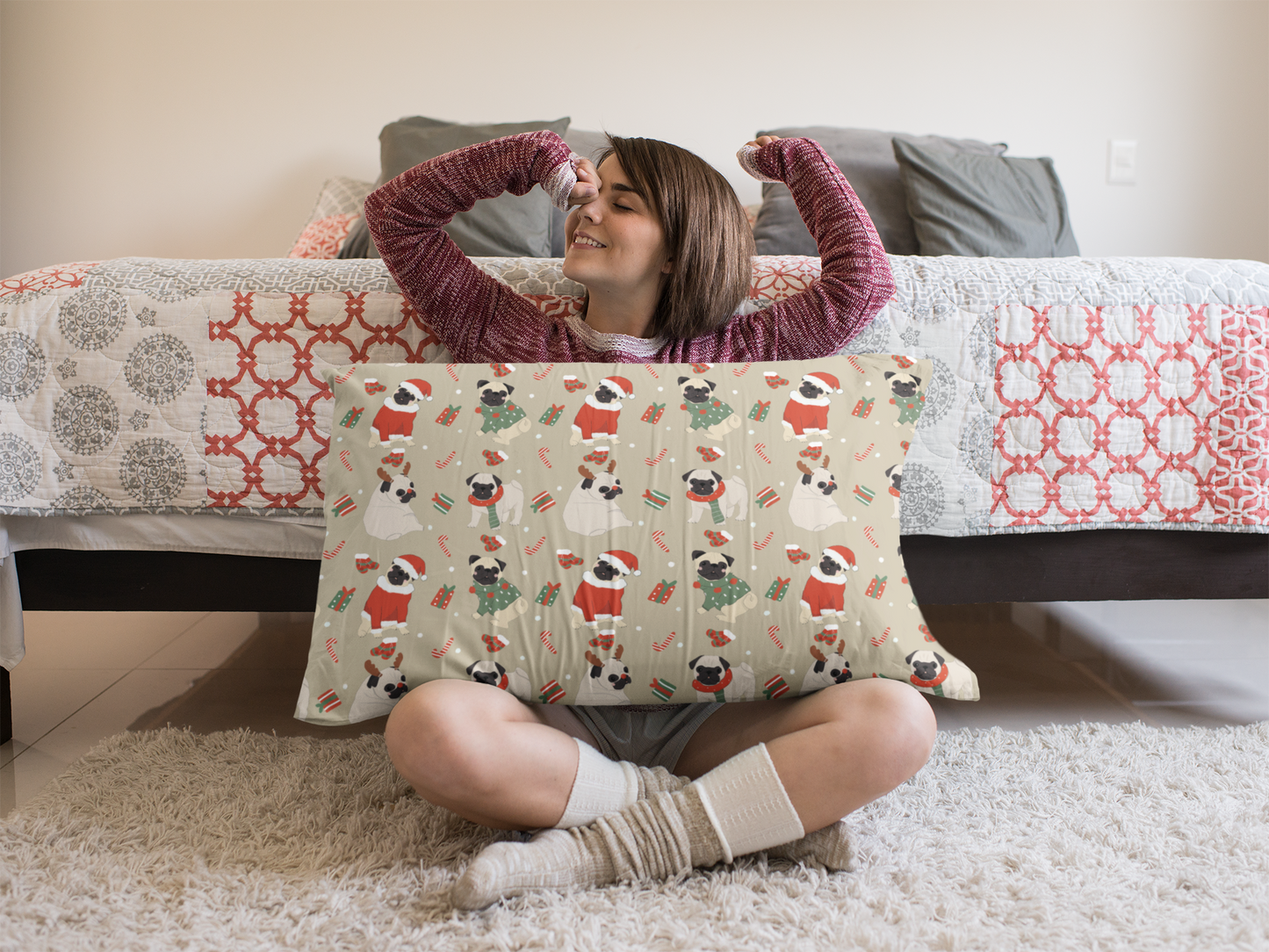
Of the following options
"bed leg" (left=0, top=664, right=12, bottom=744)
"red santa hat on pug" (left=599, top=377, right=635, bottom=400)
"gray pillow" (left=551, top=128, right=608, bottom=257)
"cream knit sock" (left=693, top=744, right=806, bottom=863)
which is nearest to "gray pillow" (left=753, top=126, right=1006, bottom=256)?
"gray pillow" (left=551, top=128, right=608, bottom=257)

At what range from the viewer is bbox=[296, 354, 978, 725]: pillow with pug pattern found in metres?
0.72

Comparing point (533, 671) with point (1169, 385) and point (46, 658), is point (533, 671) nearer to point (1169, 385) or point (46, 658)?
point (1169, 385)

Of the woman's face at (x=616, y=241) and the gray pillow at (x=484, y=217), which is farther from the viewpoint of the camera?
the gray pillow at (x=484, y=217)

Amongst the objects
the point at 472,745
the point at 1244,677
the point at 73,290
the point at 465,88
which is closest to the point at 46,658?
the point at 73,290

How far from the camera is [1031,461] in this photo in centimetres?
100

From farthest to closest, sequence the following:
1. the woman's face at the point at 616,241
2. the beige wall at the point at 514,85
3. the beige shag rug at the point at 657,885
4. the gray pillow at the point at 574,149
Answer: the beige wall at the point at 514,85, the gray pillow at the point at 574,149, the woman's face at the point at 616,241, the beige shag rug at the point at 657,885

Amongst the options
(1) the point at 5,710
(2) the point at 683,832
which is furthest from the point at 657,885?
(1) the point at 5,710

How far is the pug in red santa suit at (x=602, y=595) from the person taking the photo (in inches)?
28.5

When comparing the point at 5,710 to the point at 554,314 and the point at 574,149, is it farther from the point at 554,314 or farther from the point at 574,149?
the point at 574,149

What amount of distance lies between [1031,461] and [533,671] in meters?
0.63

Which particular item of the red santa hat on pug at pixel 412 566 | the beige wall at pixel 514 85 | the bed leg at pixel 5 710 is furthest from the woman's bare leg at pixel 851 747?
the beige wall at pixel 514 85

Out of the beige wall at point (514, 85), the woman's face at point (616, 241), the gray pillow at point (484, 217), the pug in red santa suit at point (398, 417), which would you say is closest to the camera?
the pug in red santa suit at point (398, 417)

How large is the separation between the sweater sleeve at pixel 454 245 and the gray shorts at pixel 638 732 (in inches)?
15.1

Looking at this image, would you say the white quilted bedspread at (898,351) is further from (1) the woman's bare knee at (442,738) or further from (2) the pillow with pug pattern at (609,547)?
(1) the woman's bare knee at (442,738)
